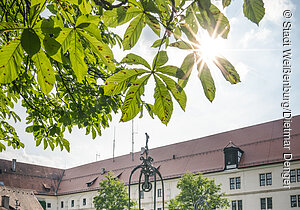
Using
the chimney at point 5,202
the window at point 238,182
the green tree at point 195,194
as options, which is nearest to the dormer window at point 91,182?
the chimney at point 5,202

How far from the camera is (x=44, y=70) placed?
4.42 ft

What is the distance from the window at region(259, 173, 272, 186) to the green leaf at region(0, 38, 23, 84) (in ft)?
106

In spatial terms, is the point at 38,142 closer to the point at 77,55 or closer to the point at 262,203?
the point at 77,55

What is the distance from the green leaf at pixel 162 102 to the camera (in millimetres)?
1358

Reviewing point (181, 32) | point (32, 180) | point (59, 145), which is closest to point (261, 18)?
point (181, 32)

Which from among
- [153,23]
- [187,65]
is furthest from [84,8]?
[187,65]

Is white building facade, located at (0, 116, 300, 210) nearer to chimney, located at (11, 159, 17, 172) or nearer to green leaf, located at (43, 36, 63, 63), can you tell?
chimney, located at (11, 159, 17, 172)

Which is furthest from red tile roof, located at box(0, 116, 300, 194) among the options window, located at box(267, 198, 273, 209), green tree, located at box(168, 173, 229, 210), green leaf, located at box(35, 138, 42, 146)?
green leaf, located at box(35, 138, 42, 146)

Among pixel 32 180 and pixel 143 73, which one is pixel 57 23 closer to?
pixel 143 73

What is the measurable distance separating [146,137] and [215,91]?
12.6 feet

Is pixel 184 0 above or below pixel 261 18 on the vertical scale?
above

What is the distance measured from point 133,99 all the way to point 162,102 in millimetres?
110

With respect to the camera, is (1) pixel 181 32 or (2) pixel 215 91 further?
(1) pixel 181 32

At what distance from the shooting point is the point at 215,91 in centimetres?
128
